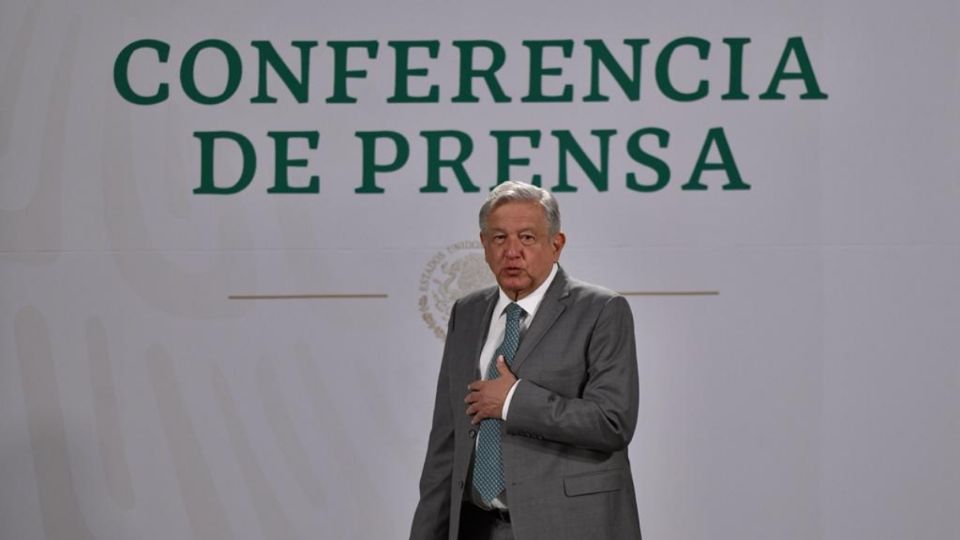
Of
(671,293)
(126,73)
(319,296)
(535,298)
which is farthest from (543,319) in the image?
(126,73)

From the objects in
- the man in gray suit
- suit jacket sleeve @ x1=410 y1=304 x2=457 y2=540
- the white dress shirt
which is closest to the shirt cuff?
the man in gray suit

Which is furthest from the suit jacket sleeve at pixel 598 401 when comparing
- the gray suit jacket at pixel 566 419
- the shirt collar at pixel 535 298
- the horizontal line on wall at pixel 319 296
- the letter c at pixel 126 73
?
the letter c at pixel 126 73

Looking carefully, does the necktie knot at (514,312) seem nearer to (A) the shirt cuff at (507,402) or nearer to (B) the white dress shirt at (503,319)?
(B) the white dress shirt at (503,319)

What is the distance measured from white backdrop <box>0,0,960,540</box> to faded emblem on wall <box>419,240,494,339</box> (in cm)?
1

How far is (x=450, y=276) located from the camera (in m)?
4.18

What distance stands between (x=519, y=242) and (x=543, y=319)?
157 millimetres

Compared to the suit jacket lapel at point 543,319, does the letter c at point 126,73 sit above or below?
above

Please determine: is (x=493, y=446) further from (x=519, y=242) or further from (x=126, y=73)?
(x=126, y=73)

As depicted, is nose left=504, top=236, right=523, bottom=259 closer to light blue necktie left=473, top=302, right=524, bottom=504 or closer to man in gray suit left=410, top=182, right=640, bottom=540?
man in gray suit left=410, top=182, right=640, bottom=540

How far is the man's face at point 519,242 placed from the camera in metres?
2.74

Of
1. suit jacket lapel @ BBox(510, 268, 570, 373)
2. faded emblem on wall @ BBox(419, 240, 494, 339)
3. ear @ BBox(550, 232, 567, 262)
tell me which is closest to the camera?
suit jacket lapel @ BBox(510, 268, 570, 373)

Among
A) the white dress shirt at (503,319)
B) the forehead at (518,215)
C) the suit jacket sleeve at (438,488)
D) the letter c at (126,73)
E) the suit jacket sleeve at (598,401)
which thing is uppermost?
the letter c at (126,73)

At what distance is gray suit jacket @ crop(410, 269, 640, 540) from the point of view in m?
2.60

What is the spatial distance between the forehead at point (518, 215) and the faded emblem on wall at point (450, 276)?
141 centimetres
